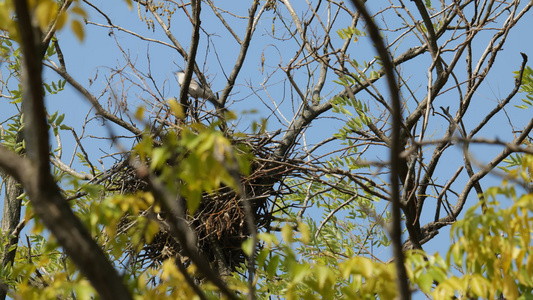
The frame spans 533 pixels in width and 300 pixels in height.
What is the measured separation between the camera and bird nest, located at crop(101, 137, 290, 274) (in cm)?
505

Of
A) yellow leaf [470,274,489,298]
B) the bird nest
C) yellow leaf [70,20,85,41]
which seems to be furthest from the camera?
the bird nest

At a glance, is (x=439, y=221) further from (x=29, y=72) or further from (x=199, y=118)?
(x=29, y=72)

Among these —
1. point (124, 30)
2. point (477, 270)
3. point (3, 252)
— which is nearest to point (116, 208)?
point (477, 270)

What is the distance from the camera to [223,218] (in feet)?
16.7

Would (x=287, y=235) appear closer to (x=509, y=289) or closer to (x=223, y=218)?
(x=509, y=289)

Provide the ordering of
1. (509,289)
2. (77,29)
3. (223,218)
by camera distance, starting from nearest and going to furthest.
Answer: (77,29) < (509,289) < (223,218)

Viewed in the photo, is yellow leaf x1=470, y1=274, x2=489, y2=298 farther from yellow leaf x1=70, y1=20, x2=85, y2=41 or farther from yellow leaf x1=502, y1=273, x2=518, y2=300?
yellow leaf x1=70, y1=20, x2=85, y2=41

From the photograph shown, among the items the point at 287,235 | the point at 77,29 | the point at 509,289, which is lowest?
the point at 509,289

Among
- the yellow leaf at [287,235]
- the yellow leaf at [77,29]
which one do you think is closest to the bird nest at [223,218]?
the yellow leaf at [287,235]

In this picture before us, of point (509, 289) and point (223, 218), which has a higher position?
point (223, 218)

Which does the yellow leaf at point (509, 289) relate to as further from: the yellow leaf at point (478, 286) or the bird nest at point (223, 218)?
the bird nest at point (223, 218)

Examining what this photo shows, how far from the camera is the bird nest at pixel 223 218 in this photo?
16.6 ft

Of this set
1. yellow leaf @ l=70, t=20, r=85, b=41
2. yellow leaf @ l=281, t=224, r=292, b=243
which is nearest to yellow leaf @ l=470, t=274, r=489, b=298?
yellow leaf @ l=281, t=224, r=292, b=243

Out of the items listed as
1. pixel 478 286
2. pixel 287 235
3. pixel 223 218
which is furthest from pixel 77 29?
pixel 223 218
